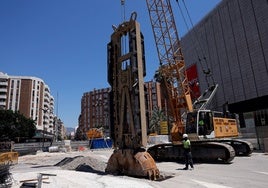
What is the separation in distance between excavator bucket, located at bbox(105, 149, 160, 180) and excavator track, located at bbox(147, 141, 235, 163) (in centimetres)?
667

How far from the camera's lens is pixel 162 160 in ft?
58.2

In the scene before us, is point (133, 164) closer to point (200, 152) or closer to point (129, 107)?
point (129, 107)

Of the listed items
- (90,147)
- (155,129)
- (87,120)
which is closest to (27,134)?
(90,147)

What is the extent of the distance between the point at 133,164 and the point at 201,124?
27.4ft

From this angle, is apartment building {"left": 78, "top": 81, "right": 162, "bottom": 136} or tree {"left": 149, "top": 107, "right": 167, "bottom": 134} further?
apartment building {"left": 78, "top": 81, "right": 162, "bottom": 136}

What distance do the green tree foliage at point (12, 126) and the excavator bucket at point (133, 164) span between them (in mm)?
→ 50636

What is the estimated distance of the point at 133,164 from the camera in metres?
9.73

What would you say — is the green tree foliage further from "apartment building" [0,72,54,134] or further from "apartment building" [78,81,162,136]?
"apartment building" [78,81,162,136]

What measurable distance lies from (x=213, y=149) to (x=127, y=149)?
292 inches

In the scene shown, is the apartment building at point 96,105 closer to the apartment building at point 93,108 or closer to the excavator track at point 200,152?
the apartment building at point 93,108

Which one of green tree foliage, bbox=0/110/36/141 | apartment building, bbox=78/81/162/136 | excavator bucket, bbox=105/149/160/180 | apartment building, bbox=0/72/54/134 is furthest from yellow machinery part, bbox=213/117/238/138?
apartment building, bbox=78/81/162/136

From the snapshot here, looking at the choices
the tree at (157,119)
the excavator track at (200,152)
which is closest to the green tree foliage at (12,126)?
the tree at (157,119)

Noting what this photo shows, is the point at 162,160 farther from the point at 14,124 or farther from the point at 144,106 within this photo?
the point at 14,124

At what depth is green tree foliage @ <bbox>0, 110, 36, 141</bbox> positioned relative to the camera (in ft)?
177
